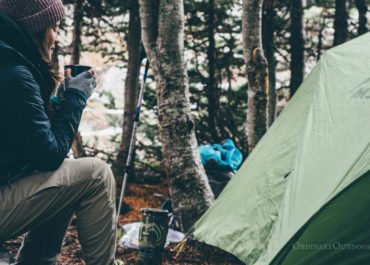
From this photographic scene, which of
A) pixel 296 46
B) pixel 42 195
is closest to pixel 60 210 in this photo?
pixel 42 195

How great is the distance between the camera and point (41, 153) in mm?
2834

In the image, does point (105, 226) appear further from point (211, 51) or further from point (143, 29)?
point (211, 51)

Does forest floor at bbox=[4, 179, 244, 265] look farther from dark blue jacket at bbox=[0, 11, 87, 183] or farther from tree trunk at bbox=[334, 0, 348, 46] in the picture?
tree trunk at bbox=[334, 0, 348, 46]

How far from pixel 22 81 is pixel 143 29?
110 inches

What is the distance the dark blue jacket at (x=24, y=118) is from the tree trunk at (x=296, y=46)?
6.65 meters

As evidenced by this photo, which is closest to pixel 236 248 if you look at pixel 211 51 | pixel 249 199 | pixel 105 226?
pixel 249 199

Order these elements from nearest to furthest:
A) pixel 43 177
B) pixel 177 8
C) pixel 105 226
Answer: pixel 43 177 < pixel 105 226 < pixel 177 8

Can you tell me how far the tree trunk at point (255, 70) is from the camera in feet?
22.1

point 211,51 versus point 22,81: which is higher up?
point 22,81

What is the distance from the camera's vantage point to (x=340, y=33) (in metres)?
9.03

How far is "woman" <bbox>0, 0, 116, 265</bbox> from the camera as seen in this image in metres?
2.77

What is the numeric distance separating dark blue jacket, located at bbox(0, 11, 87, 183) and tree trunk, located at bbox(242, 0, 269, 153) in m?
4.06

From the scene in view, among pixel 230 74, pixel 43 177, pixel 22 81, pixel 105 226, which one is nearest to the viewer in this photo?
pixel 22 81

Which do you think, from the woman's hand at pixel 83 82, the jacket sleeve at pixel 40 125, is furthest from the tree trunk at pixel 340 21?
the jacket sleeve at pixel 40 125
